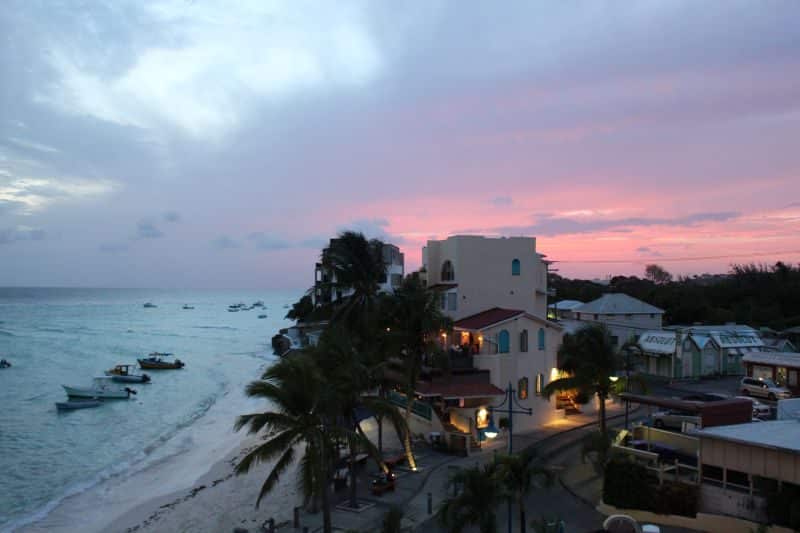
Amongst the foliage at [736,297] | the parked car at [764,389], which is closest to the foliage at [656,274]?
the foliage at [736,297]

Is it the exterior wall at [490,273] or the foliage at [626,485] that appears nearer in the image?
the foliage at [626,485]

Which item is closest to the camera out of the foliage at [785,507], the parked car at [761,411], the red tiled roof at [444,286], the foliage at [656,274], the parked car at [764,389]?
the foliage at [785,507]

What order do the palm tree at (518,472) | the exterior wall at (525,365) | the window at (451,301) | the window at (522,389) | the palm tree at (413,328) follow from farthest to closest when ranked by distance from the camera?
1. the window at (451,301)
2. the window at (522,389)
3. the exterior wall at (525,365)
4. the palm tree at (413,328)
5. the palm tree at (518,472)

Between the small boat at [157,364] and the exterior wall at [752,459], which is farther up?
the exterior wall at [752,459]

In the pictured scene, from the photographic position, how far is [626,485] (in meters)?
17.5

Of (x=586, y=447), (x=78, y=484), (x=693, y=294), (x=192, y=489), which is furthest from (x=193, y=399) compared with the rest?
(x=693, y=294)

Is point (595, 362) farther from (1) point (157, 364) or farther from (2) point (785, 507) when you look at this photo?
(1) point (157, 364)

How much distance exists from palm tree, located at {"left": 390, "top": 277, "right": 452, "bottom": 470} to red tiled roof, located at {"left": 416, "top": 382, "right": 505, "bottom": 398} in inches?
115

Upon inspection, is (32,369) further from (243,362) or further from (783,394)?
(783,394)

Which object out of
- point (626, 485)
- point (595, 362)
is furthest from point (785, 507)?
point (595, 362)

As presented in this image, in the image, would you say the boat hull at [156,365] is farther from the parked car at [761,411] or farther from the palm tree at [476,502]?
the palm tree at [476,502]

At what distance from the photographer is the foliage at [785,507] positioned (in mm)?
14375

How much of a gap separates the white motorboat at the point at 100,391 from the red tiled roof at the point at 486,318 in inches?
1364

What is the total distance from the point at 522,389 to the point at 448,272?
821 centimetres
